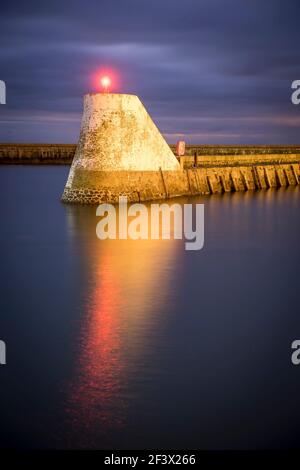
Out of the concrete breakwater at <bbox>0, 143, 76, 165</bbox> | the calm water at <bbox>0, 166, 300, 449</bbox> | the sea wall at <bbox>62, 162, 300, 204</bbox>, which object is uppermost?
the concrete breakwater at <bbox>0, 143, 76, 165</bbox>

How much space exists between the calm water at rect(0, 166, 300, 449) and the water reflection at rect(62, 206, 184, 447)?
2 centimetres

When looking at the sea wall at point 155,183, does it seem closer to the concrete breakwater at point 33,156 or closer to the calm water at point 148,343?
the calm water at point 148,343

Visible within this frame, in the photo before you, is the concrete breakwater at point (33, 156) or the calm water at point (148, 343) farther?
the concrete breakwater at point (33, 156)

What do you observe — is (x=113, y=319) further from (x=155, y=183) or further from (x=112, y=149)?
(x=155, y=183)

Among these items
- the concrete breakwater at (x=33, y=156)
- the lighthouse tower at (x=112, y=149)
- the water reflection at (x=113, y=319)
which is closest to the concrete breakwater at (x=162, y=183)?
the lighthouse tower at (x=112, y=149)

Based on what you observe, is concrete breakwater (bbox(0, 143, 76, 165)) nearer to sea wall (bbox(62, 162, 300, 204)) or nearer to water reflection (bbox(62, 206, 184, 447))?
sea wall (bbox(62, 162, 300, 204))

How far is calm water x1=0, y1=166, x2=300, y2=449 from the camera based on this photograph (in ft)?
23.6

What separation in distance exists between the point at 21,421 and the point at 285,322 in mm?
5242

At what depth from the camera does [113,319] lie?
11000 mm

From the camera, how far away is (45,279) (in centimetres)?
1400

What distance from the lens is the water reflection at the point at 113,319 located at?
750cm

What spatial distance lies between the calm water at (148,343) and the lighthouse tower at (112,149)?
3473mm

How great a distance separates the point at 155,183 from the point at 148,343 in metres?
14.7

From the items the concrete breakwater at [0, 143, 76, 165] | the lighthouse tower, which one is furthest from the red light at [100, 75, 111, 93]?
the concrete breakwater at [0, 143, 76, 165]
